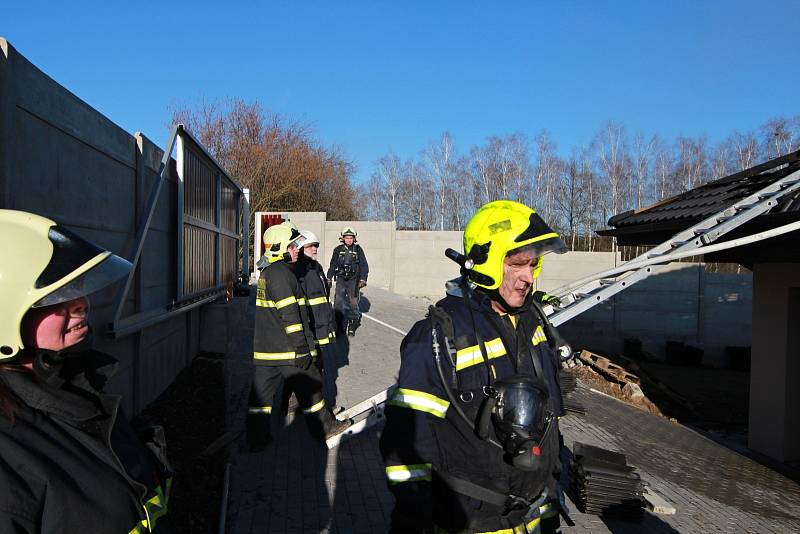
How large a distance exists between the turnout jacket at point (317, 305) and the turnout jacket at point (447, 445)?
3.39 metres

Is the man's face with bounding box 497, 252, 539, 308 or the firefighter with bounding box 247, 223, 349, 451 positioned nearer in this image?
the man's face with bounding box 497, 252, 539, 308

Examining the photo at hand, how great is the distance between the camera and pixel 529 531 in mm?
2164

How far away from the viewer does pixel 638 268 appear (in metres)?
5.68

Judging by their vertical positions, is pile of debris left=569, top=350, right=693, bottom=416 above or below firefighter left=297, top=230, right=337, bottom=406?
below

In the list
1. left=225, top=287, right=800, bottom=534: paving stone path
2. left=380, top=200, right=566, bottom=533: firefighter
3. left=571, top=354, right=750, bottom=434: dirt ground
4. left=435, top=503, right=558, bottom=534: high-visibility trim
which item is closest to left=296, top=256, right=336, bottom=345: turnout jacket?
left=225, top=287, right=800, bottom=534: paving stone path

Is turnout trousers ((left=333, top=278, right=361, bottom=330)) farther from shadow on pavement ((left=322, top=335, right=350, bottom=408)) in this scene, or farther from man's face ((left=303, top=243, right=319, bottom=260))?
man's face ((left=303, top=243, right=319, bottom=260))

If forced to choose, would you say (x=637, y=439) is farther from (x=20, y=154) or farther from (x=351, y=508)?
(x=20, y=154)

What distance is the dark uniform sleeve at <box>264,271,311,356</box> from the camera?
16.8 feet

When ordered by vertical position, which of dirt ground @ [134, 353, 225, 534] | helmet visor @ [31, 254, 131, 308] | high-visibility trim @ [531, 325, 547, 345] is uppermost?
helmet visor @ [31, 254, 131, 308]

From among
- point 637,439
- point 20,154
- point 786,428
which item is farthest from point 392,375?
point 20,154

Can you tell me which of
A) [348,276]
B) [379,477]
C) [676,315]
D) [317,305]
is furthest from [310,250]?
[676,315]

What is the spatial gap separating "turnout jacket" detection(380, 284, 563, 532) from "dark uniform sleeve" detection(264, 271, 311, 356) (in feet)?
10.1

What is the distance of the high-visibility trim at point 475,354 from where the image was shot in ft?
6.91

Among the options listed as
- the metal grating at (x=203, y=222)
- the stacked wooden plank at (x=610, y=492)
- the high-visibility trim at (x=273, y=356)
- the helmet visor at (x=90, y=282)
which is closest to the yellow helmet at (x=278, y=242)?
the high-visibility trim at (x=273, y=356)
